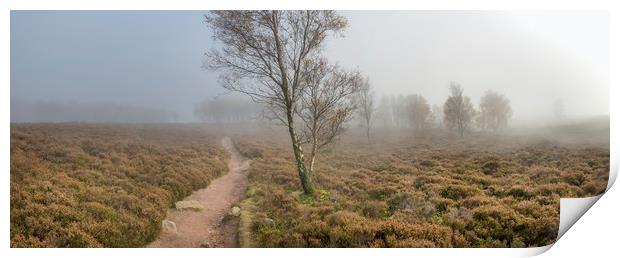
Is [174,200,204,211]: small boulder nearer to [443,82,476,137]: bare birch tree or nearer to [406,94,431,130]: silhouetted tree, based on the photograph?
[406,94,431,130]: silhouetted tree

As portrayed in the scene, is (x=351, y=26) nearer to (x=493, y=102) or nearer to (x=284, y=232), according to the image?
(x=493, y=102)

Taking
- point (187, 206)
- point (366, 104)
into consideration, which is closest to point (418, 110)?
point (366, 104)

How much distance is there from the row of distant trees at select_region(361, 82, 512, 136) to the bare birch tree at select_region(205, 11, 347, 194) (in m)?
2.06

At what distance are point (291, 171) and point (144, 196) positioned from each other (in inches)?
143

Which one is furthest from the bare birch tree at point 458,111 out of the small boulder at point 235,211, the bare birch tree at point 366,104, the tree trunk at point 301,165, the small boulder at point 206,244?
the small boulder at point 206,244

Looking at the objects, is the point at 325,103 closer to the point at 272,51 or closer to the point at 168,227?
the point at 272,51

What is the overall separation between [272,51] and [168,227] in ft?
16.0

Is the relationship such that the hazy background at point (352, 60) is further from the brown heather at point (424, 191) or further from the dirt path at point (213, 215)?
the dirt path at point (213, 215)

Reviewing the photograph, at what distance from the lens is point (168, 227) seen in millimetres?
10992

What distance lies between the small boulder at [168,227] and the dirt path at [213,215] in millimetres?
71

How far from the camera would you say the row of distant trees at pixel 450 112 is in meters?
11.5

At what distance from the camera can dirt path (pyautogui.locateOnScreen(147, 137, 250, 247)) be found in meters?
10.8
